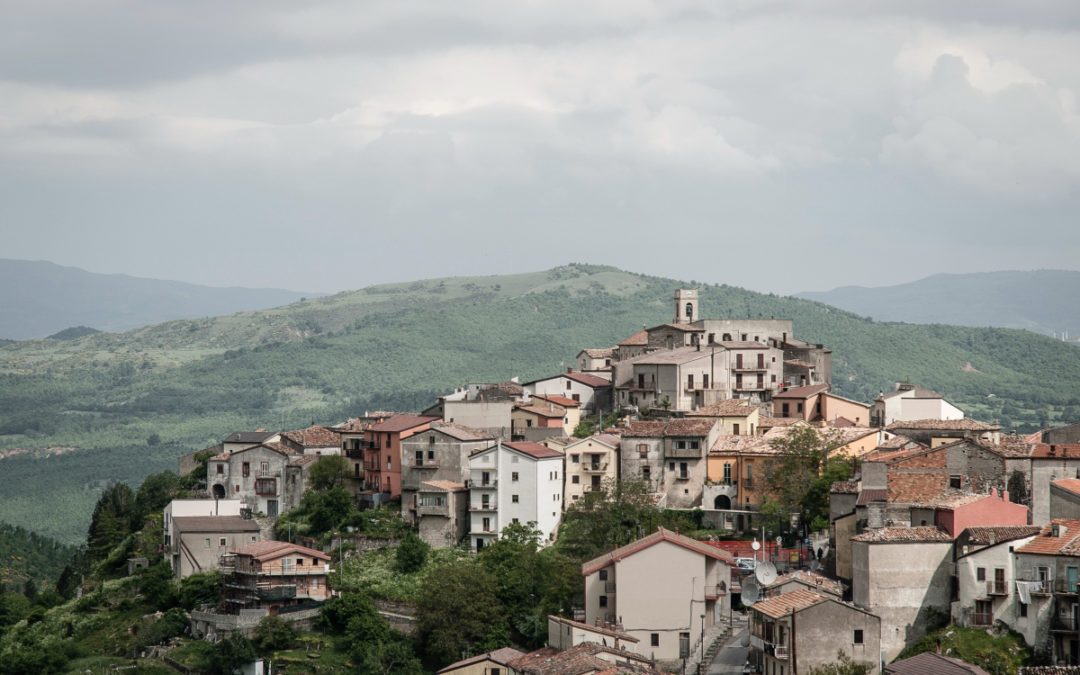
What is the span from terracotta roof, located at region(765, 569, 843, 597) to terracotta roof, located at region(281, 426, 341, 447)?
3237 cm

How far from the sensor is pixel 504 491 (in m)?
69.8

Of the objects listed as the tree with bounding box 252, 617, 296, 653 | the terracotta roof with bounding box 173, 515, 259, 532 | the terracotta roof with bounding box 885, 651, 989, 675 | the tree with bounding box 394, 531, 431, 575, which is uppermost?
the terracotta roof with bounding box 173, 515, 259, 532

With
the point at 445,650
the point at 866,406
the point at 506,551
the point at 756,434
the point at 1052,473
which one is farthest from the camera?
the point at 866,406

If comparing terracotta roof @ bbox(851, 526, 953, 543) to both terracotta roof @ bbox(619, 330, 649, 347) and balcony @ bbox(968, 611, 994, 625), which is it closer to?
balcony @ bbox(968, 611, 994, 625)

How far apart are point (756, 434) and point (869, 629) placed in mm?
26500

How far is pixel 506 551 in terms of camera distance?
Result: 66.0 metres

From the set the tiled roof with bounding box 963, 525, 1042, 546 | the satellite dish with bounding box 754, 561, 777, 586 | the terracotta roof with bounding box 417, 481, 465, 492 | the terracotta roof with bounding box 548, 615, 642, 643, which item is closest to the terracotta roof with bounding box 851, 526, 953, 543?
the tiled roof with bounding box 963, 525, 1042, 546

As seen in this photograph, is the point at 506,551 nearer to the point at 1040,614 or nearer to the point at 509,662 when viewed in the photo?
the point at 509,662

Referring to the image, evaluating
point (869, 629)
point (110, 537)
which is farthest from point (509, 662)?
point (110, 537)

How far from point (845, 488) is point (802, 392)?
22699 millimetres

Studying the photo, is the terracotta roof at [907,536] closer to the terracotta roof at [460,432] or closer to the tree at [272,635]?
the terracotta roof at [460,432]

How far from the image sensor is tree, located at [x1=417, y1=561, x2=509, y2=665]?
61.9m

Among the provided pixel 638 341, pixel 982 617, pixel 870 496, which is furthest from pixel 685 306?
pixel 982 617

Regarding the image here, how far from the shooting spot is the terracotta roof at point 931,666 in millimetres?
45000
